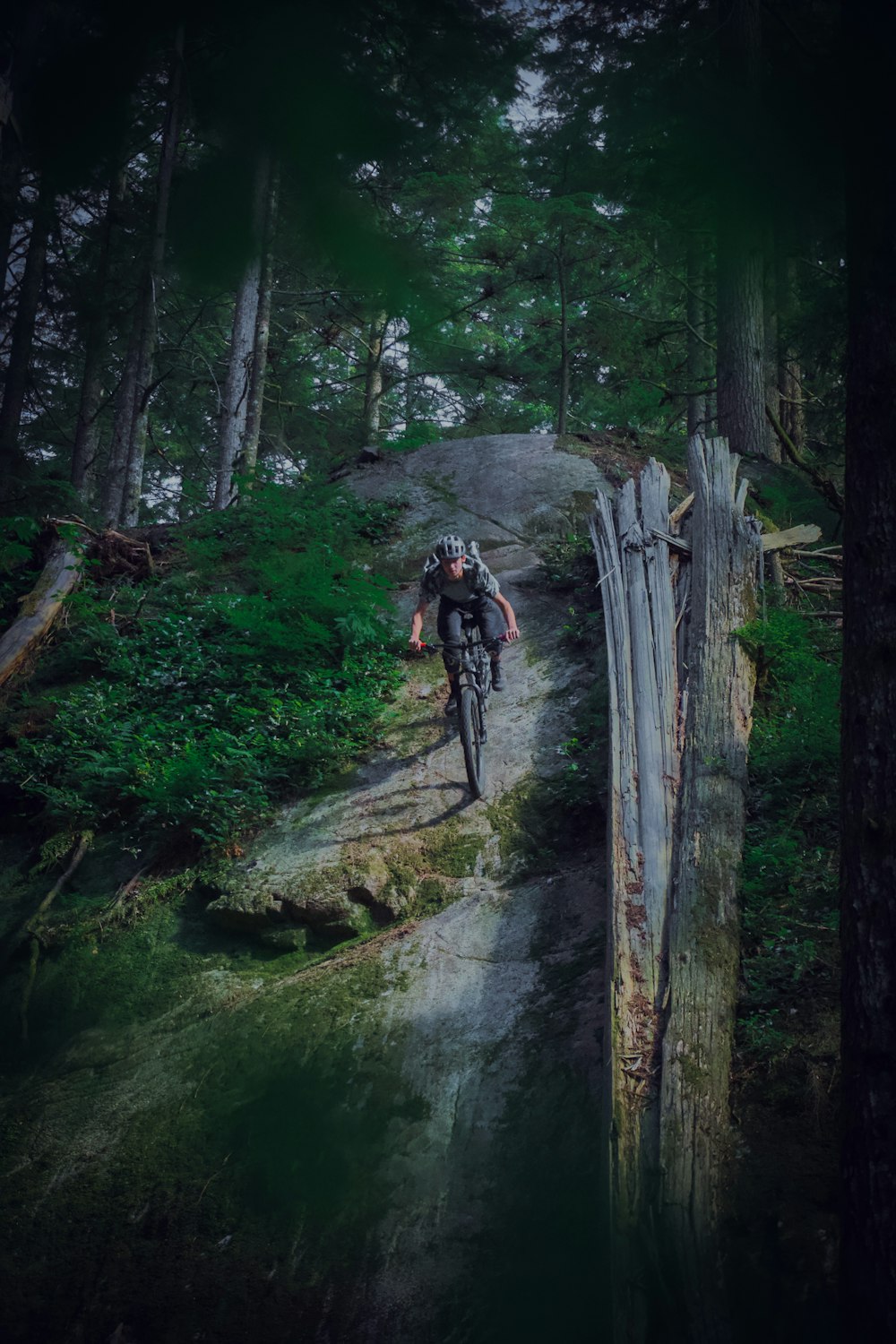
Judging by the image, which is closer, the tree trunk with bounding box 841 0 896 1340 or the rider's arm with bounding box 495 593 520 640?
the tree trunk with bounding box 841 0 896 1340

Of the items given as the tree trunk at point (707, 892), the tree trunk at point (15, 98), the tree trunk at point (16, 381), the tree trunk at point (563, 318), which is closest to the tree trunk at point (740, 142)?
the tree trunk at point (15, 98)

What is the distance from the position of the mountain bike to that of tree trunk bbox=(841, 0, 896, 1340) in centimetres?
450

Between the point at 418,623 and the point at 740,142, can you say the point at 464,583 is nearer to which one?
the point at 418,623

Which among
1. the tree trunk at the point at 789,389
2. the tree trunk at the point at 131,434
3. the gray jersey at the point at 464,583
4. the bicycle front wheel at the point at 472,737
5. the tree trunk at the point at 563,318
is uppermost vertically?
the tree trunk at the point at 563,318

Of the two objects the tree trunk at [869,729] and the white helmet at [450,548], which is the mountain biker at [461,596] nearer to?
the white helmet at [450,548]

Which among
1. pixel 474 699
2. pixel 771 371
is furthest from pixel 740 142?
pixel 771 371

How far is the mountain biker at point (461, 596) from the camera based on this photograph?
27.6 ft

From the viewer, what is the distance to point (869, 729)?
312 cm

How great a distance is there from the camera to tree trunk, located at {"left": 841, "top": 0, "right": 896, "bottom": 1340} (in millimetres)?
2471

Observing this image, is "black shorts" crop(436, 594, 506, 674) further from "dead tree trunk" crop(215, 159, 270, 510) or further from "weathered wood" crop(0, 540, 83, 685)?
"dead tree trunk" crop(215, 159, 270, 510)

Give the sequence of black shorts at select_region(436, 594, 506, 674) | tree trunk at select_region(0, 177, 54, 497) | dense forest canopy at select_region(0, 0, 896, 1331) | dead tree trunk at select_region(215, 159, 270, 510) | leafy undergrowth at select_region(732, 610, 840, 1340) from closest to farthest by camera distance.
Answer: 1. dense forest canopy at select_region(0, 0, 896, 1331)
2. leafy undergrowth at select_region(732, 610, 840, 1340)
3. black shorts at select_region(436, 594, 506, 674)
4. tree trunk at select_region(0, 177, 54, 497)
5. dead tree trunk at select_region(215, 159, 270, 510)

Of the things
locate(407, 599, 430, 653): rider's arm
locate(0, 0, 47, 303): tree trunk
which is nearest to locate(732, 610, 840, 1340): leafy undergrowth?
locate(407, 599, 430, 653): rider's arm

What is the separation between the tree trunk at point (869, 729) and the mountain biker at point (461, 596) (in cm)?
517

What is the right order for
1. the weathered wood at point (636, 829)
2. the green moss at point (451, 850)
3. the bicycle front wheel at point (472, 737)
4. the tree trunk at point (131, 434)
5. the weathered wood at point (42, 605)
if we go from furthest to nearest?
the tree trunk at point (131, 434) → the weathered wood at point (42, 605) → the bicycle front wheel at point (472, 737) → the green moss at point (451, 850) → the weathered wood at point (636, 829)
